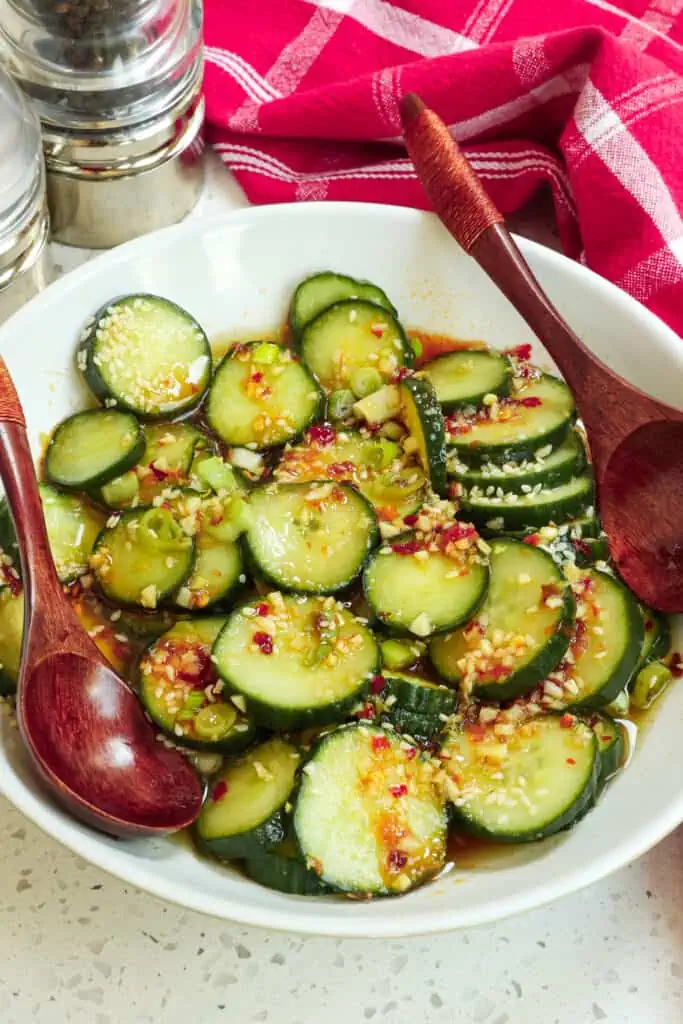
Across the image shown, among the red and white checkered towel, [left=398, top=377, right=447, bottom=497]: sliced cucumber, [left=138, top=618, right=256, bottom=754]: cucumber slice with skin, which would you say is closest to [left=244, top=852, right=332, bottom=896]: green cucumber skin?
[left=138, top=618, right=256, bottom=754]: cucumber slice with skin

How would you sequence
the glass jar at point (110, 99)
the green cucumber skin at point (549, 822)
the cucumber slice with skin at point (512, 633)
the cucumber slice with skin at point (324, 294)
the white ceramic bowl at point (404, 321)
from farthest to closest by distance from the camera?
the cucumber slice with skin at point (324, 294)
the glass jar at point (110, 99)
the cucumber slice with skin at point (512, 633)
the green cucumber skin at point (549, 822)
the white ceramic bowl at point (404, 321)

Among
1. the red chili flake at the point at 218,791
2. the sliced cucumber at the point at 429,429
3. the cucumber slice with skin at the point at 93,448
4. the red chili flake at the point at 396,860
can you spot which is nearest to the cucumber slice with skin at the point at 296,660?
the red chili flake at the point at 218,791

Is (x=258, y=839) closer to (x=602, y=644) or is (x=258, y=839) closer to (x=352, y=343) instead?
(x=602, y=644)

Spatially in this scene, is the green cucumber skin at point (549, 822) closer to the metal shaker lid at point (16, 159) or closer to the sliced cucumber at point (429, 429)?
the sliced cucumber at point (429, 429)

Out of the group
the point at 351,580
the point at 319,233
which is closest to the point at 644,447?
the point at 351,580

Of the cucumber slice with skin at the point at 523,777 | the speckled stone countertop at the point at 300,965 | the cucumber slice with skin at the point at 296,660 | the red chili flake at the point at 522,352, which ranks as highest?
the red chili flake at the point at 522,352
